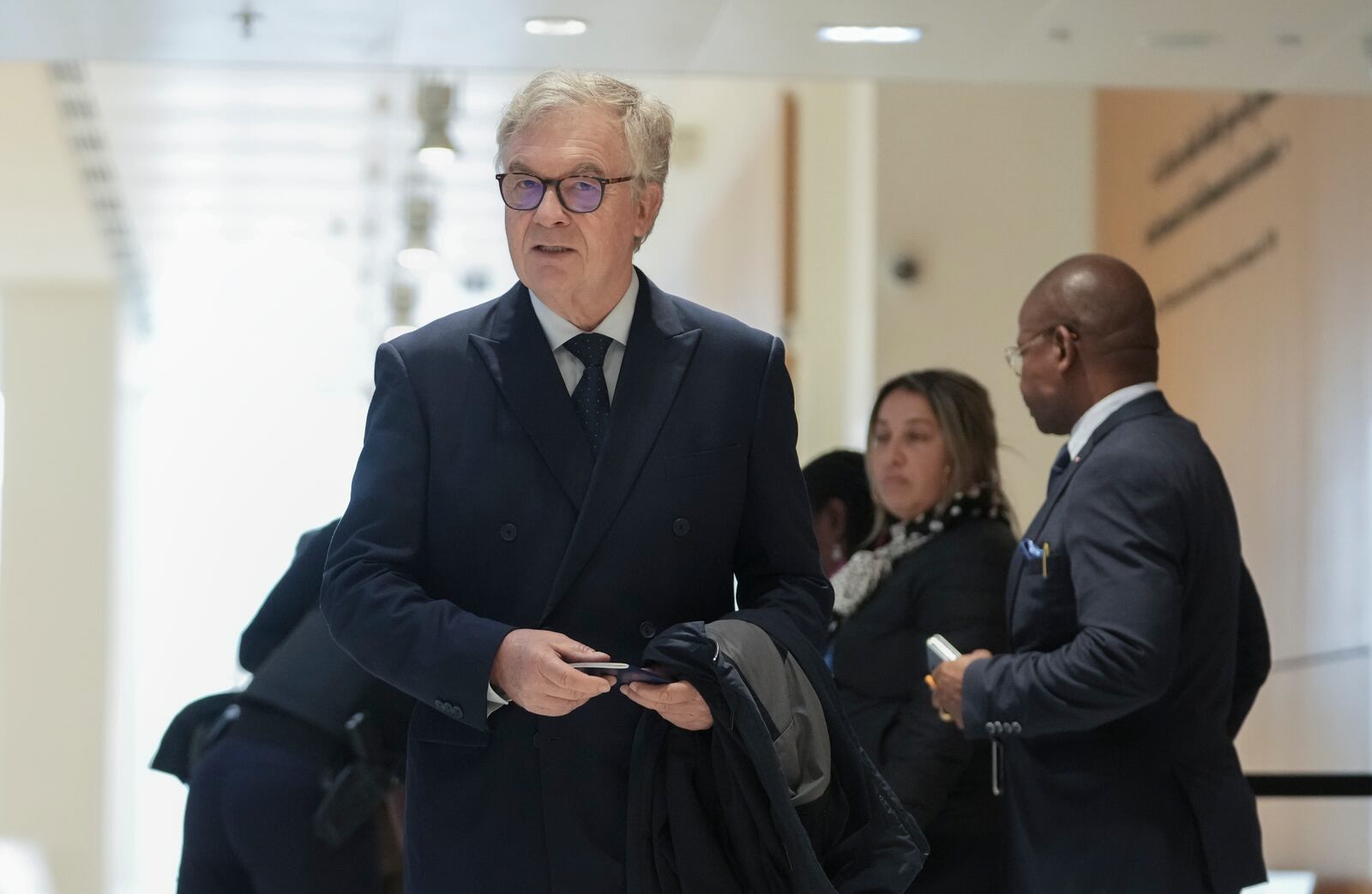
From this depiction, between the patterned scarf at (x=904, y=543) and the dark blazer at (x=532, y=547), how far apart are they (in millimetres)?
1351

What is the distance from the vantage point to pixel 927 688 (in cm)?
348

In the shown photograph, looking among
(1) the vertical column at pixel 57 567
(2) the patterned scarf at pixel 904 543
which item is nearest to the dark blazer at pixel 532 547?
(2) the patterned scarf at pixel 904 543

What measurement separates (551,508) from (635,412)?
6.3 inches

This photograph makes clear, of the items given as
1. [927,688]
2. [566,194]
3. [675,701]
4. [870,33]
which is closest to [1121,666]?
[927,688]

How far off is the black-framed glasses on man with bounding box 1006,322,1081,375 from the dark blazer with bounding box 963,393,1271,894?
0.62 ft

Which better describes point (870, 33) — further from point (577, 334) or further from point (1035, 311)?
point (577, 334)

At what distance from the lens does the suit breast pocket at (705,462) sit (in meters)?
2.23

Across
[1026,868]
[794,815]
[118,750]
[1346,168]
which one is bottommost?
[118,750]

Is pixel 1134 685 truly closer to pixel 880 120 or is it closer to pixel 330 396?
pixel 880 120

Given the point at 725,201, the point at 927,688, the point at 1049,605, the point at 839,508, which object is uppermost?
the point at 725,201

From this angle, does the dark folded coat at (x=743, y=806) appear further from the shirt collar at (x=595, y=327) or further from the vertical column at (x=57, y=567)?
the vertical column at (x=57, y=567)

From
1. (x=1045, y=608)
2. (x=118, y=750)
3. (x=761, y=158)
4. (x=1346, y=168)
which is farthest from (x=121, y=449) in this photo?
(x=1045, y=608)

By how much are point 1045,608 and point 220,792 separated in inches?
65.1

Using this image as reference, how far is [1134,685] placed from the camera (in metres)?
2.80
